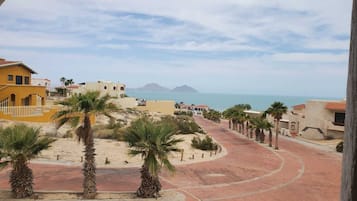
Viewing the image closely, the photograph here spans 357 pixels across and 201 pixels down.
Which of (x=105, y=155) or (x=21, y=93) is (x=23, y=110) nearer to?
(x=21, y=93)

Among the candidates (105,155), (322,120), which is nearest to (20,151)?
(105,155)

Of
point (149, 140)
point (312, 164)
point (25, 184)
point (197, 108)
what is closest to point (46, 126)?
point (25, 184)

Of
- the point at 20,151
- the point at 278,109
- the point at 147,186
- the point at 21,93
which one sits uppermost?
Result: the point at 21,93

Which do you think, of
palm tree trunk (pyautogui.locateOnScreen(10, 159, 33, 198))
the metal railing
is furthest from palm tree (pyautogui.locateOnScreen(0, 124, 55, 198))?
the metal railing

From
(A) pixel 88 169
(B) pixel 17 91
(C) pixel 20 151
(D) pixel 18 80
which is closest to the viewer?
(C) pixel 20 151

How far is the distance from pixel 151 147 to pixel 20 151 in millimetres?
5558

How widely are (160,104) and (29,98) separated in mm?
47627

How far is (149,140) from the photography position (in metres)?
14.4

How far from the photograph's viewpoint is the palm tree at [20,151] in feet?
43.9

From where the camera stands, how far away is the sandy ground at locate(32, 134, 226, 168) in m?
23.2

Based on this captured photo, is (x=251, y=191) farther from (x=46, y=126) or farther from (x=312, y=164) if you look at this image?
(x=46, y=126)

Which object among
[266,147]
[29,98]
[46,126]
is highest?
[29,98]

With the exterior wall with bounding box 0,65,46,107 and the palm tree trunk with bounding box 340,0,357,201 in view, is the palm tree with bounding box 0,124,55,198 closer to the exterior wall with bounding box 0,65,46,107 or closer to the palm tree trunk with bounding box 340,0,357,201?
the palm tree trunk with bounding box 340,0,357,201

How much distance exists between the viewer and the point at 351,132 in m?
1.26
